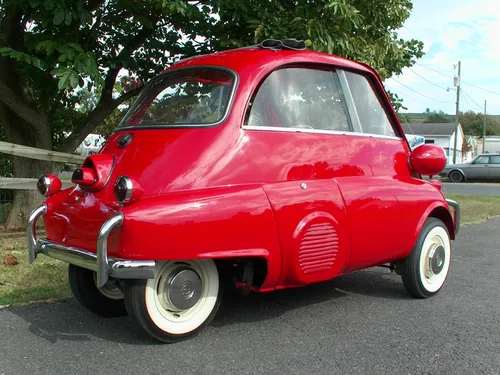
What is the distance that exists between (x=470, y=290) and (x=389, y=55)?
3919 mm

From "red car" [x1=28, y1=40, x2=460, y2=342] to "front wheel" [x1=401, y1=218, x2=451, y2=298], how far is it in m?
0.01

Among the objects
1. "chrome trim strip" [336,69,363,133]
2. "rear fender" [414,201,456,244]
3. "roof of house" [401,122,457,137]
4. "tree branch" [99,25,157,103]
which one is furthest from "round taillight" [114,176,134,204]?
"roof of house" [401,122,457,137]

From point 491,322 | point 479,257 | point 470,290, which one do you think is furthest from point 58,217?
point 479,257

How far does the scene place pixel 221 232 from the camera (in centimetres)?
330

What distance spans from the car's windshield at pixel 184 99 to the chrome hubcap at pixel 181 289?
1.05 meters

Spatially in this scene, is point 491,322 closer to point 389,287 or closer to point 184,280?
point 389,287

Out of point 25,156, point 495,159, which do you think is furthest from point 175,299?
point 495,159

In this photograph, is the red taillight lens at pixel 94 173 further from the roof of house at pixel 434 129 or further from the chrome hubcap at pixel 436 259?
the roof of house at pixel 434 129

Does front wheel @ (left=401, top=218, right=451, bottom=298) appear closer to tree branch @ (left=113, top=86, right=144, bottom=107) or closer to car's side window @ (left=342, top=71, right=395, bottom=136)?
car's side window @ (left=342, top=71, right=395, bottom=136)

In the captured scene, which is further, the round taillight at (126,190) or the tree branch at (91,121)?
the tree branch at (91,121)

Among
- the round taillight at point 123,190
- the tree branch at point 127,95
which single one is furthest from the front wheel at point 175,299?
the tree branch at point 127,95

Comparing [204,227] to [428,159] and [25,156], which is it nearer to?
[428,159]

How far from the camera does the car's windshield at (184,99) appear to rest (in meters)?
3.81

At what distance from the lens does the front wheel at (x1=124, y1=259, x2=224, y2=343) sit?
326 centimetres
